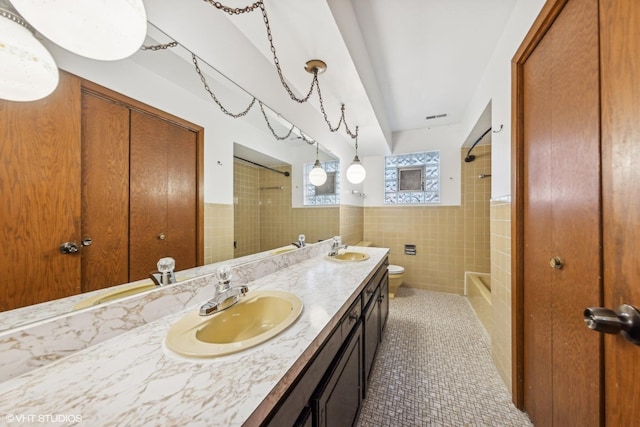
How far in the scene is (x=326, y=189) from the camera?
2.20 meters

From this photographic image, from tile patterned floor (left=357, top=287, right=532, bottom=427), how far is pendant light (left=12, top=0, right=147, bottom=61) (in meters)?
1.96

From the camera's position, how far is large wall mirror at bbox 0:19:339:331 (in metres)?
0.71

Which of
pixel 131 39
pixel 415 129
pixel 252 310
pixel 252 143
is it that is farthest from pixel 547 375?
pixel 415 129

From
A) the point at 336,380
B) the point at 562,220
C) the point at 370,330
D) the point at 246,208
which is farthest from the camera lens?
the point at 370,330

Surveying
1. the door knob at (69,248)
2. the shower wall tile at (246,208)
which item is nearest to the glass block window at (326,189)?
the shower wall tile at (246,208)

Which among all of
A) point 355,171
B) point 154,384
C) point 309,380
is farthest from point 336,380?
point 355,171

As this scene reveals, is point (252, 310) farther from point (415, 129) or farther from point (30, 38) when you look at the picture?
point (415, 129)

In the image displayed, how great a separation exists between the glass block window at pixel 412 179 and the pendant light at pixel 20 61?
3.52 m

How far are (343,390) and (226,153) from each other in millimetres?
1245

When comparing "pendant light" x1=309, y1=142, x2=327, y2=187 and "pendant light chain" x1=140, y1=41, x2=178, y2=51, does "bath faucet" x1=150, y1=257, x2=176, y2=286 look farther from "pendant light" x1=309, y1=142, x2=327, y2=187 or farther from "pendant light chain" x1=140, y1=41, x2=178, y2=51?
"pendant light" x1=309, y1=142, x2=327, y2=187

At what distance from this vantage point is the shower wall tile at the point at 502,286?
140 centimetres

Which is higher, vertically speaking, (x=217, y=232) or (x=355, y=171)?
(x=355, y=171)

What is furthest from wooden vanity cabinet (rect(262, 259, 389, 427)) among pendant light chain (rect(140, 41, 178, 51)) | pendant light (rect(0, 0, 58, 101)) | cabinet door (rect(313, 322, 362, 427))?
pendant light chain (rect(140, 41, 178, 51))

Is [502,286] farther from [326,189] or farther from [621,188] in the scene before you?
[326,189]
